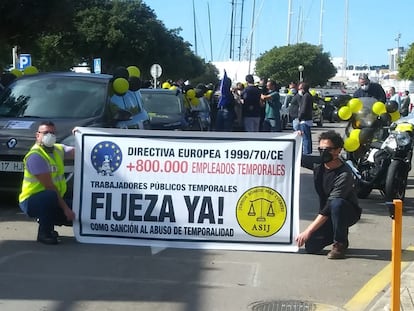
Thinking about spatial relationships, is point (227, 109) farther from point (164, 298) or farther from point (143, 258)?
point (164, 298)

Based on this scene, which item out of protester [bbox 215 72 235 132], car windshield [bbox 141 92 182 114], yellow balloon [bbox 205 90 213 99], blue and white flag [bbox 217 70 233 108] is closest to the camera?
car windshield [bbox 141 92 182 114]

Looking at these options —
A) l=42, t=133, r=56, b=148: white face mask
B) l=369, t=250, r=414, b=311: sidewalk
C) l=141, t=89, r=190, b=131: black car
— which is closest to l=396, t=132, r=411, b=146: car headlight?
l=369, t=250, r=414, b=311: sidewalk

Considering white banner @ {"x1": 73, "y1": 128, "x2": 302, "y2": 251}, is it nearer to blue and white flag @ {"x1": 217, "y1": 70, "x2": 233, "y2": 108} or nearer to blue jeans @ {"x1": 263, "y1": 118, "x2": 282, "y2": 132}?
blue and white flag @ {"x1": 217, "y1": 70, "x2": 233, "y2": 108}

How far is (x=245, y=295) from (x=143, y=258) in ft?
4.89

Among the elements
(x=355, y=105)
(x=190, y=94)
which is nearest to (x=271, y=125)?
(x=190, y=94)

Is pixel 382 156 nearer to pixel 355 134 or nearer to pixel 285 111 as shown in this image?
pixel 355 134

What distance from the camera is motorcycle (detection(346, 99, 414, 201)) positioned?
9336 millimetres

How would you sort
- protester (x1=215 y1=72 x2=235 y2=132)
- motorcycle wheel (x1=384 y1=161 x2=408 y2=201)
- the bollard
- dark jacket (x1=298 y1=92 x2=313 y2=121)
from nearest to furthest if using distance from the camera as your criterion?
the bollard
motorcycle wheel (x1=384 y1=161 x2=408 y2=201)
dark jacket (x1=298 y1=92 x2=313 y2=121)
protester (x1=215 y1=72 x2=235 y2=132)

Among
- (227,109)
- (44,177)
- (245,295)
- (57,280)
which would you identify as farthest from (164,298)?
(227,109)

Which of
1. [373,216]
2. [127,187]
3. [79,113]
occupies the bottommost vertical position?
[373,216]

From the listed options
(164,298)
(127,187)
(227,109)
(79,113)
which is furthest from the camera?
(227,109)

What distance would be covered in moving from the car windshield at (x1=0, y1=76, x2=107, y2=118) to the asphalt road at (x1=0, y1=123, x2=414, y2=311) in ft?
6.75

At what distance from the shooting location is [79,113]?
30.6ft

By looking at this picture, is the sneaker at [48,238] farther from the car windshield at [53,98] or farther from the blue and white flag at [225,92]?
the blue and white flag at [225,92]
